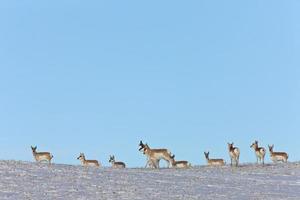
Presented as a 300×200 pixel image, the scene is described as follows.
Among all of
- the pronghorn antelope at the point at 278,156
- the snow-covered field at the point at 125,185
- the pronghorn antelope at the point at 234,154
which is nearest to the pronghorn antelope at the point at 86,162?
the pronghorn antelope at the point at 234,154

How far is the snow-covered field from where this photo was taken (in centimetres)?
2392

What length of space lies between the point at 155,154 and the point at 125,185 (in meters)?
17.4

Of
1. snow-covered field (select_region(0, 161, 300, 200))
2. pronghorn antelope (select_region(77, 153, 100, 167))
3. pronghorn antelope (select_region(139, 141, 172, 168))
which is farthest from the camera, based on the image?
pronghorn antelope (select_region(77, 153, 100, 167))

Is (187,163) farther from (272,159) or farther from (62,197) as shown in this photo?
(62,197)

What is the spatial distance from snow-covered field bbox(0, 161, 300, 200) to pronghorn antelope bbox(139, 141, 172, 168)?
10037 mm

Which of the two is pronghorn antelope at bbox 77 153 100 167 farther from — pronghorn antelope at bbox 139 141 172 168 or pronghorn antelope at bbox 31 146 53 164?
pronghorn antelope at bbox 139 141 172 168

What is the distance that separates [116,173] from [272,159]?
20887mm

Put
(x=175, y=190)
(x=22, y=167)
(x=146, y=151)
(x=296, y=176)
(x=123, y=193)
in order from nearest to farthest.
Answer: (x=123, y=193)
(x=175, y=190)
(x=22, y=167)
(x=296, y=176)
(x=146, y=151)

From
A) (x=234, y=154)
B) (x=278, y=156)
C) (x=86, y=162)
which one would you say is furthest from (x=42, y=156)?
(x=278, y=156)

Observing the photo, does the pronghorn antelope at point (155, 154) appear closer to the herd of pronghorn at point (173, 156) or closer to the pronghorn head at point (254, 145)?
the herd of pronghorn at point (173, 156)

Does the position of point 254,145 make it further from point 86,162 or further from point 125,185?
point 125,185

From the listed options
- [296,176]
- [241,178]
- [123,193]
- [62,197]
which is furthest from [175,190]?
[296,176]

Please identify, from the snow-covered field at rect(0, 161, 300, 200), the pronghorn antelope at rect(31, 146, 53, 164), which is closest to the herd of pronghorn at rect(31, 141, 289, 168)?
the pronghorn antelope at rect(31, 146, 53, 164)

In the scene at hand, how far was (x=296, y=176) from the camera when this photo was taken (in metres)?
35.8
